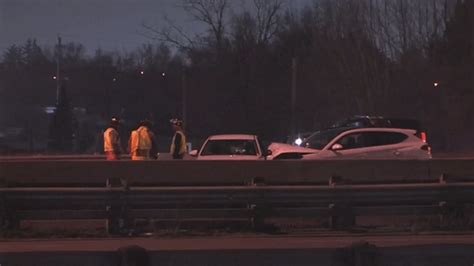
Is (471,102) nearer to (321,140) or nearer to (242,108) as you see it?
(242,108)

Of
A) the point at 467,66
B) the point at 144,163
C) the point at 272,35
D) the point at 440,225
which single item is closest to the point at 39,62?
the point at 272,35

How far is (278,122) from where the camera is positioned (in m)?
46.1

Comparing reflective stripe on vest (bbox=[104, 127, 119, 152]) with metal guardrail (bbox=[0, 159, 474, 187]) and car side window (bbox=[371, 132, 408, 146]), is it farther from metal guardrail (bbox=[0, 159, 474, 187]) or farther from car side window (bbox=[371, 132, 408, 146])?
car side window (bbox=[371, 132, 408, 146])

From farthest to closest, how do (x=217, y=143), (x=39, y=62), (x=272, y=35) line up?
(x=39, y=62) → (x=272, y=35) → (x=217, y=143)

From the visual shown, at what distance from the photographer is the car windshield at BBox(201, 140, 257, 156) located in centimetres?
1825

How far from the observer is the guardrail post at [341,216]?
12.5 metres

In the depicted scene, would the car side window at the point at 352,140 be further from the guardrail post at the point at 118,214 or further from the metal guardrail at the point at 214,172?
the guardrail post at the point at 118,214

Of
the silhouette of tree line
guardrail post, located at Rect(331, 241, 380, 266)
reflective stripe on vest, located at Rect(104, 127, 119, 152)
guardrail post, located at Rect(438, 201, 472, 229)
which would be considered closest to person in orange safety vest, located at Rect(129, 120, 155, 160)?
reflective stripe on vest, located at Rect(104, 127, 119, 152)

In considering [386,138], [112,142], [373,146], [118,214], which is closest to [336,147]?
[373,146]

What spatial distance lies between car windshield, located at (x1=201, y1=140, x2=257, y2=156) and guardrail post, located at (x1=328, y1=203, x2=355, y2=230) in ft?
19.2

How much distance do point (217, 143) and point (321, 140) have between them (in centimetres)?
396

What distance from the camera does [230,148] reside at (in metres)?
18.4

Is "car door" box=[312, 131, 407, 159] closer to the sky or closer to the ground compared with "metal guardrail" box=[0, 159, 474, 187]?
closer to the sky

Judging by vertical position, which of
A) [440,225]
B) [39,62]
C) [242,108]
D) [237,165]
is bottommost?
[440,225]
